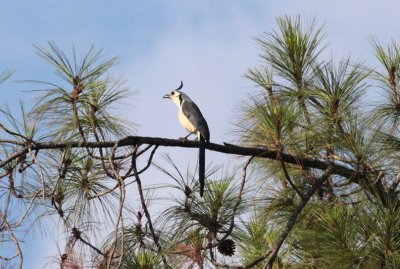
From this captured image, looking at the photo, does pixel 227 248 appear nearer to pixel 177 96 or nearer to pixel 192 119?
pixel 192 119

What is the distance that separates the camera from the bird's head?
4.26 m

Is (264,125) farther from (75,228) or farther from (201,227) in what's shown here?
(75,228)

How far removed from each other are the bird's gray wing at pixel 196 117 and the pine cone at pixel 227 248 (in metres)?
0.45

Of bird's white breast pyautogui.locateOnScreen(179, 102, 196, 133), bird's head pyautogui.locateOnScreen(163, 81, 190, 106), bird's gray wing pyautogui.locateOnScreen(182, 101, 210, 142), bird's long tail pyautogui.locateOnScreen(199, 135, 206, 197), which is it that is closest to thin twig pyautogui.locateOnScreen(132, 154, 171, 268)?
bird's long tail pyautogui.locateOnScreen(199, 135, 206, 197)

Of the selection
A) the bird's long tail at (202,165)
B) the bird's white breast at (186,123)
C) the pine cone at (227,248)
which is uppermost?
the bird's white breast at (186,123)

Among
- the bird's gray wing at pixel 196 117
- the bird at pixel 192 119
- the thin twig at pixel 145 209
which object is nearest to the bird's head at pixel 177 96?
the bird at pixel 192 119

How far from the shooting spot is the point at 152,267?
2.75m

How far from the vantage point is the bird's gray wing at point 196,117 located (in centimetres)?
336

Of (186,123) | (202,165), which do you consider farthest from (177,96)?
(202,165)

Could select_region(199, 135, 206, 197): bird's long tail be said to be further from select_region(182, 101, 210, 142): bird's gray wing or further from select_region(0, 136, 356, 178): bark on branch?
select_region(182, 101, 210, 142): bird's gray wing

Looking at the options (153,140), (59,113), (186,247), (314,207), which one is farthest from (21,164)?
(314,207)

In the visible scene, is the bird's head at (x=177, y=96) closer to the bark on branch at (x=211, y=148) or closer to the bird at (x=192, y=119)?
the bird at (x=192, y=119)

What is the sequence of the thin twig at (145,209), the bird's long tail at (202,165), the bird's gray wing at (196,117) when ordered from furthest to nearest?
the bird's gray wing at (196,117) → the bird's long tail at (202,165) → the thin twig at (145,209)

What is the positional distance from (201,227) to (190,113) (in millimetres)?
1027
